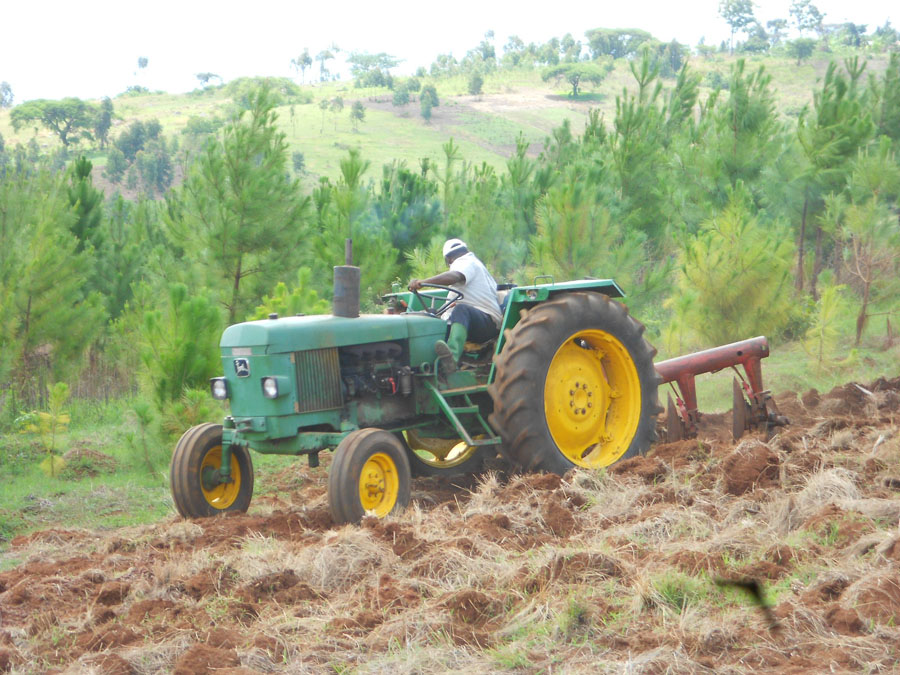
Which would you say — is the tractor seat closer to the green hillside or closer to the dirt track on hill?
the dirt track on hill

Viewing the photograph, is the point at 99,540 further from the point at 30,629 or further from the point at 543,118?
the point at 543,118

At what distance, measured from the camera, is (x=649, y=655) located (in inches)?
129

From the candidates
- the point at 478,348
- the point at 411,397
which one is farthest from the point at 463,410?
the point at 478,348

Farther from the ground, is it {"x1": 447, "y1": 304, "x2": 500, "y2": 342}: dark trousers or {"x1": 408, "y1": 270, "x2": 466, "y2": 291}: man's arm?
{"x1": 408, "y1": 270, "x2": 466, "y2": 291}: man's arm

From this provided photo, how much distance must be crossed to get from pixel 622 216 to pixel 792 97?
66.0 meters

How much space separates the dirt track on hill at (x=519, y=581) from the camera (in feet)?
11.3

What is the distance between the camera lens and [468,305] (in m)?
6.64

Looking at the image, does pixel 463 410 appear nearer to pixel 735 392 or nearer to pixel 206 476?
pixel 206 476

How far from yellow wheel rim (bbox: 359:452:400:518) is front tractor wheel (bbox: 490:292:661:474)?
36.3 inches

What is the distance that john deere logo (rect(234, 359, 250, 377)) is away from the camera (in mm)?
5695

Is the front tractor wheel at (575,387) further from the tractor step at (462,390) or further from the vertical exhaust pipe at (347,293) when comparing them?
the vertical exhaust pipe at (347,293)

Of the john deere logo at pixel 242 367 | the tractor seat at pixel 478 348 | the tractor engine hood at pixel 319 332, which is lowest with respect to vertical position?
the tractor seat at pixel 478 348

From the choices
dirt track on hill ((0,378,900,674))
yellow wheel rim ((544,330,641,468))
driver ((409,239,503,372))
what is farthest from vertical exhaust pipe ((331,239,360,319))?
yellow wheel rim ((544,330,641,468))

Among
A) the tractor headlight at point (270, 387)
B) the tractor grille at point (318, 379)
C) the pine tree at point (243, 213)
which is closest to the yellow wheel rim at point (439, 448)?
the tractor grille at point (318, 379)
